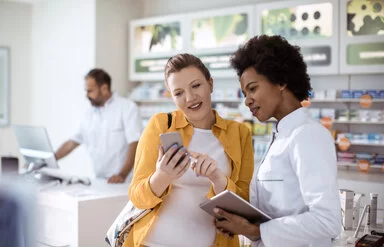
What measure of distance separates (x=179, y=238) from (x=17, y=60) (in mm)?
6647

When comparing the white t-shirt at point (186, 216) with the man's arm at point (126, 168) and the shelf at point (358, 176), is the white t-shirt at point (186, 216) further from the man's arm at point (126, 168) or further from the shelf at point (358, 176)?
the shelf at point (358, 176)

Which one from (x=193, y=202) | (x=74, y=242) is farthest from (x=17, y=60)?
→ (x=193, y=202)

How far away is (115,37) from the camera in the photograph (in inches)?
274

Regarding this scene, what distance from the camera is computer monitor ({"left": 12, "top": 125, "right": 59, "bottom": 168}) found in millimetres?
3914

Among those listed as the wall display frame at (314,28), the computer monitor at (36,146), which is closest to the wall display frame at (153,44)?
the wall display frame at (314,28)

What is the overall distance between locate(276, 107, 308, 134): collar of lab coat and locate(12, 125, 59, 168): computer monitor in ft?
8.64

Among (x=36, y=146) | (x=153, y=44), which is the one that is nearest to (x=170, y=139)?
(x=36, y=146)

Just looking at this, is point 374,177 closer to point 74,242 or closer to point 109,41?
point 74,242

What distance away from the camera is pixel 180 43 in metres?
6.41

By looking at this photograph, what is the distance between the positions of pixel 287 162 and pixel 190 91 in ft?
1.63

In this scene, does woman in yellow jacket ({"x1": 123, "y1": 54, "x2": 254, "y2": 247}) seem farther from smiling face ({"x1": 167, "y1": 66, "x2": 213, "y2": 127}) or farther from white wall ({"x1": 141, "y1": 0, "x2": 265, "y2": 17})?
white wall ({"x1": 141, "y1": 0, "x2": 265, "y2": 17})

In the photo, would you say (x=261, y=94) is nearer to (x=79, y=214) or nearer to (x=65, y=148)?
(x=79, y=214)

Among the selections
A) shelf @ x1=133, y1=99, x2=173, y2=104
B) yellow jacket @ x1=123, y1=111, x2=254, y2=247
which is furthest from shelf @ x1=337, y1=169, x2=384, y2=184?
yellow jacket @ x1=123, y1=111, x2=254, y2=247

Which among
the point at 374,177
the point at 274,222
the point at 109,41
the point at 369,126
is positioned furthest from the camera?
the point at 109,41
